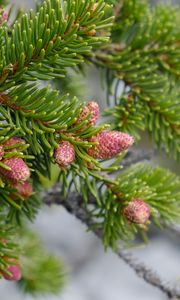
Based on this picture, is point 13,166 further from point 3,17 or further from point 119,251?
point 119,251

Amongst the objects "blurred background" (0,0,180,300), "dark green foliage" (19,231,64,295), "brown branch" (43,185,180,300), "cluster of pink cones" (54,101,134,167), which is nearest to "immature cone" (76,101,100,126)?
"cluster of pink cones" (54,101,134,167)

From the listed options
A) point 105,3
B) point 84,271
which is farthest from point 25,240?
point 84,271

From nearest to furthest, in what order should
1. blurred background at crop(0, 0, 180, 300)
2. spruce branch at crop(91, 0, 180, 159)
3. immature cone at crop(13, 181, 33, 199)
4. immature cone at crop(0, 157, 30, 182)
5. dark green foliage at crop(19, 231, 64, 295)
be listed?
immature cone at crop(0, 157, 30, 182)
immature cone at crop(13, 181, 33, 199)
spruce branch at crop(91, 0, 180, 159)
dark green foliage at crop(19, 231, 64, 295)
blurred background at crop(0, 0, 180, 300)

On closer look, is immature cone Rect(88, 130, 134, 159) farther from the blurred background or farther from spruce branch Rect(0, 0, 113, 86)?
the blurred background

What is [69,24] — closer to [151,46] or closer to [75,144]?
[75,144]

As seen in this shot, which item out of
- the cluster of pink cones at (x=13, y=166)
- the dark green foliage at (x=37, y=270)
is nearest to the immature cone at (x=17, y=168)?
the cluster of pink cones at (x=13, y=166)

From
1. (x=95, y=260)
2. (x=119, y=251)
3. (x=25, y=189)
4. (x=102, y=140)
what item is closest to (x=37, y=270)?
(x=119, y=251)
